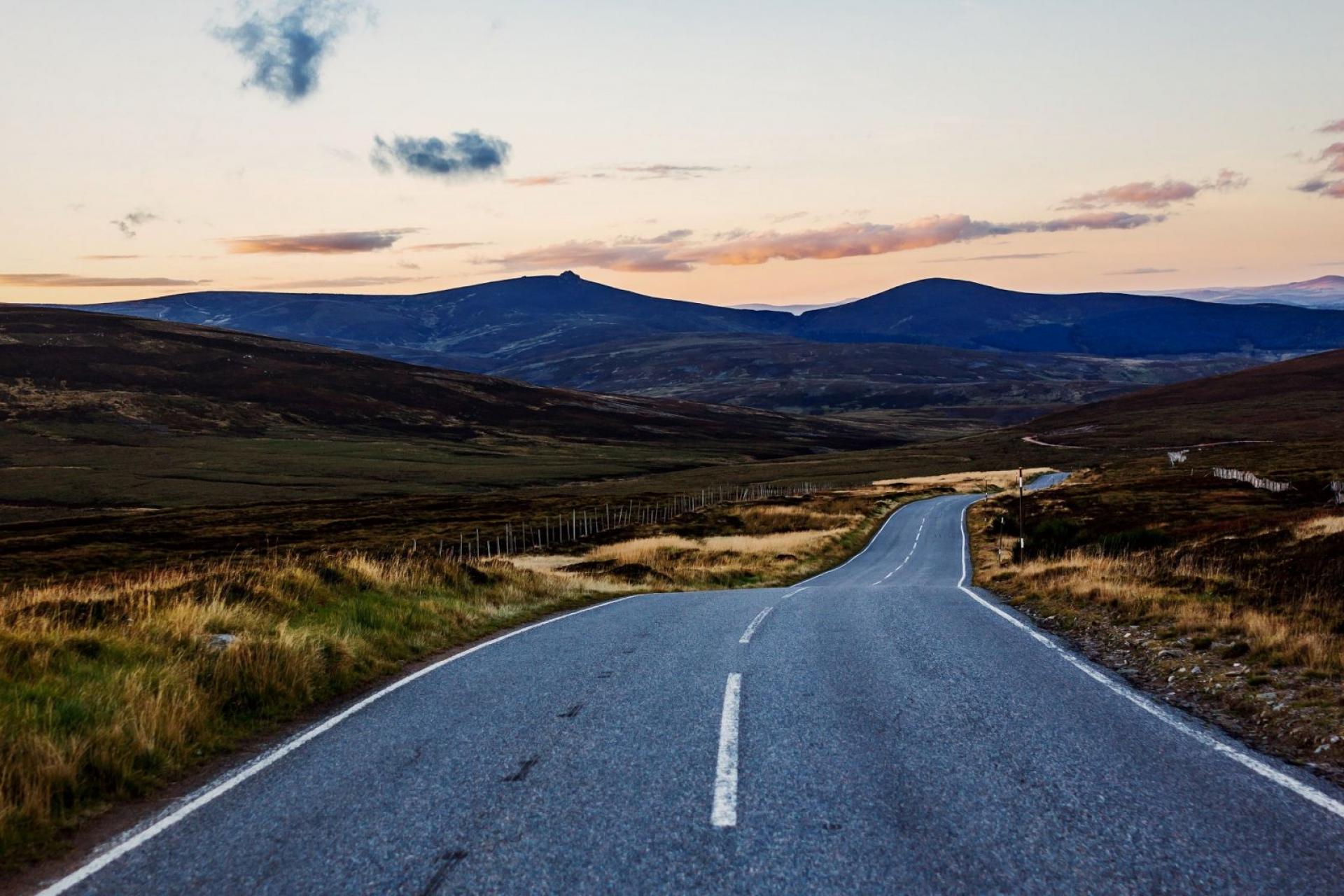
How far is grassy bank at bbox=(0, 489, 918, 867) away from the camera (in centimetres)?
A: 703

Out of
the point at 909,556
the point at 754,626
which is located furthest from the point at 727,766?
the point at 909,556

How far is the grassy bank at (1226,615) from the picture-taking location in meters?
9.05

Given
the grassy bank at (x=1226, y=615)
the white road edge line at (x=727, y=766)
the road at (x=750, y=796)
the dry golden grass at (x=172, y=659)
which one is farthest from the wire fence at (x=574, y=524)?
the white road edge line at (x=727, y=766)

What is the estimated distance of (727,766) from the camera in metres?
7.15

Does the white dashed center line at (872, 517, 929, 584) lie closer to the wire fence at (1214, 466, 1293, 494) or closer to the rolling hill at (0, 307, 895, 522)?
the wire fence at (1214, 466, 1293, 494)

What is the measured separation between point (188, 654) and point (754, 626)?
27.5 ft

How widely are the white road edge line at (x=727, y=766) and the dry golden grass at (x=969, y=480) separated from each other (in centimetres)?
8202

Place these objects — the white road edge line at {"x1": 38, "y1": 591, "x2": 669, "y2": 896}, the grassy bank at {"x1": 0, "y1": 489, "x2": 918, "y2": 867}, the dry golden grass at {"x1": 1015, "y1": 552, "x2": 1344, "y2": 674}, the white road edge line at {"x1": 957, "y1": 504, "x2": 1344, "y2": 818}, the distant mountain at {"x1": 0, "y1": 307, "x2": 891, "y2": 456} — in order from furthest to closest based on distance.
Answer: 1. the distant mountain at {"x1": 0, "y1": 307, "x2": 891, "y2": 456}
2. the dry golden grass at {"x1": 1015, "y1": 552, "x2": 1344, "y2": 674}
3. the grassy bank at {"x1": 0, "y1": 489, "x2": 918, "y2": 867}
4. the white road edge line at {"x1": 957, "y1": 504, "x2": 1344, "y2": 818}
5. the white road edge line at {"x1": 38, "y1": 591, "x2": 669, "y2": 896}

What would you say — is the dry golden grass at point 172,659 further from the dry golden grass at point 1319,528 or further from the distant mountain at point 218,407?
the distant mountain at point 218,407

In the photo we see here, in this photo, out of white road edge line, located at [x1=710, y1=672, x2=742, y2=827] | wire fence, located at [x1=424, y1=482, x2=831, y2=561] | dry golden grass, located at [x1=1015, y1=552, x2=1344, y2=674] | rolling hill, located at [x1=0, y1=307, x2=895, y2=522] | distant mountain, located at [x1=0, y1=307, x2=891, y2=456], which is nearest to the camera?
white road edge line, located at [x1=710, y1=672, x2=742, y2=827]

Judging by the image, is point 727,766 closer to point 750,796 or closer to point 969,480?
point 750,796

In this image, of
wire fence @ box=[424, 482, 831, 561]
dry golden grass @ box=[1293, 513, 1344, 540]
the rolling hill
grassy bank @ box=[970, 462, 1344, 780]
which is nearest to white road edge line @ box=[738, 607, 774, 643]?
grassy bank @ box=[970, 462, 1344, 780]

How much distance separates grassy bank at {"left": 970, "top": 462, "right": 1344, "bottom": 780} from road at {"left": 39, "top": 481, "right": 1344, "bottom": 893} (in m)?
0.84

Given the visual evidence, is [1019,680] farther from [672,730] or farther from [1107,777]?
[672,730]
